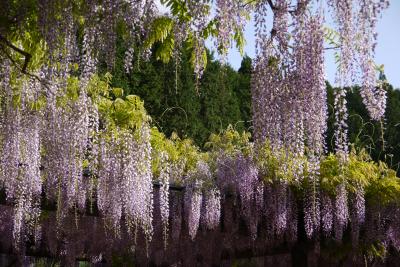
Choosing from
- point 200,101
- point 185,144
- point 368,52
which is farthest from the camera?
point 200,101

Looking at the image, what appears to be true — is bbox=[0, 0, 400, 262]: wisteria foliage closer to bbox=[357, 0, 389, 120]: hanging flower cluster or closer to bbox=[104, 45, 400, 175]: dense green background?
bbox=[357, 0, 389, 120]: hanging flower cluster

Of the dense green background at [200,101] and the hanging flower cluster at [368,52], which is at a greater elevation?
the dense green background at [200,101]

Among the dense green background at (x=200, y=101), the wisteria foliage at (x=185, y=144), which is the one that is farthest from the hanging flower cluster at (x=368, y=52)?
the dense green background at (x=200, y=101)

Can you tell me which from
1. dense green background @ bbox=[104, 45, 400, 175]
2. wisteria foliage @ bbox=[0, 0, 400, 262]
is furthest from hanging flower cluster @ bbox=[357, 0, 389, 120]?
dense green background @ bbox=[104, 45, 400, 175]

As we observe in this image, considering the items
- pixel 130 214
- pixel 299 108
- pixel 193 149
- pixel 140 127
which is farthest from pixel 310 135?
pixel 193 149

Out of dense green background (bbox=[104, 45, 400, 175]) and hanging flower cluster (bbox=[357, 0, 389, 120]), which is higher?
dense green background (bbox=[104, 45, 400, 175])

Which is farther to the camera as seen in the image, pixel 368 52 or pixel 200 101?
pixel 200 101

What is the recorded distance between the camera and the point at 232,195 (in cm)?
812

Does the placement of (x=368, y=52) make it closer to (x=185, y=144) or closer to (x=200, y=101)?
(x=185, y=144)

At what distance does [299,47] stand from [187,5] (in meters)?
0.77

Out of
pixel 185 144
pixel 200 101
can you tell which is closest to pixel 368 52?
pixel 185 144

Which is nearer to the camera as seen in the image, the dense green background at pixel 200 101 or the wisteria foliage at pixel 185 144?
the wisteria foliage at pixel 185 144

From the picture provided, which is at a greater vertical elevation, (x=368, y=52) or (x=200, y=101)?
(x=200, y=101)

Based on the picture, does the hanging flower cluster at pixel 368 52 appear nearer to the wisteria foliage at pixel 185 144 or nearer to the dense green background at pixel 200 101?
the wisteria foliage at pixel 185 144
